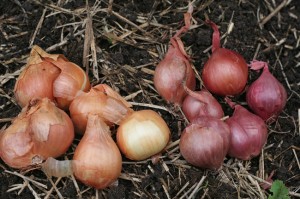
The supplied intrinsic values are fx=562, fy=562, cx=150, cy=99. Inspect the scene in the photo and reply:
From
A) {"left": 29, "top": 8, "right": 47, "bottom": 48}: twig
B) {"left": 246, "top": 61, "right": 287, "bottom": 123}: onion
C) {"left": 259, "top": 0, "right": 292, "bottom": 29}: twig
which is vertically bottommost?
{"left": 246, "top": 61, "right": 287, "bottom": 123}: onion

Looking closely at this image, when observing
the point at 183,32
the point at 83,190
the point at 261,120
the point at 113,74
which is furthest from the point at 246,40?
the point at 83,190

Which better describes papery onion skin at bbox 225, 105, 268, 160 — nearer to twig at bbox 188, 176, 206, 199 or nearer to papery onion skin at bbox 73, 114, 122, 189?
twig at bbox 188, 176, 206, 199

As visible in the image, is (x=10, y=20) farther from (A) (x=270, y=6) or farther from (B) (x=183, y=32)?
(A) (x=270, y=6)

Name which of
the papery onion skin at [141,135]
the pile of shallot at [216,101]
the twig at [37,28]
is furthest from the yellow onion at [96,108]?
the twig at [37,28]

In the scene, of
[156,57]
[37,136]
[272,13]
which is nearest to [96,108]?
[37,136]

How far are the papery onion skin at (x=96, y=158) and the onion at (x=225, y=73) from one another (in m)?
0.61

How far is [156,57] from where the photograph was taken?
2.95 meters

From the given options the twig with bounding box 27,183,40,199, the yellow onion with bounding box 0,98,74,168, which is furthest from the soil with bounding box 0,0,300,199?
the yellow onion with bounding box 0,98,74,168

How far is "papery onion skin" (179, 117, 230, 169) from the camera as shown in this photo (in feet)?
8.13

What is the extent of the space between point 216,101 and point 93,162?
693 millimetres

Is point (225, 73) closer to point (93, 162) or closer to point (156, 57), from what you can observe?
point (156, 57)

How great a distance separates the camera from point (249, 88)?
9.18 feet

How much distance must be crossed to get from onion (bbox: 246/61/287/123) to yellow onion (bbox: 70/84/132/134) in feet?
2.05

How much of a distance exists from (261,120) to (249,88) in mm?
199
